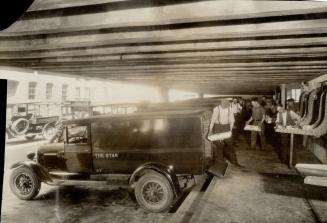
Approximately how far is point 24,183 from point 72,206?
1174 mm

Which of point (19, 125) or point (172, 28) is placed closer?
point (172, 28)

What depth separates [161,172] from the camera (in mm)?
4867

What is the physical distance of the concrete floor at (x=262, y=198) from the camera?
465 centimetres

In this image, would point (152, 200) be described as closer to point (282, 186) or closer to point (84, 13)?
point (282, 186)

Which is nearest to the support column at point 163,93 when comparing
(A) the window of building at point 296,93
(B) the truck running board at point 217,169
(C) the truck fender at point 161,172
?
(A) the window of building at point 296,93

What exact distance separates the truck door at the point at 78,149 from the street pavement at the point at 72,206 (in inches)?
25.1

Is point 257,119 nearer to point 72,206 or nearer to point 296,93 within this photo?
point 296,93

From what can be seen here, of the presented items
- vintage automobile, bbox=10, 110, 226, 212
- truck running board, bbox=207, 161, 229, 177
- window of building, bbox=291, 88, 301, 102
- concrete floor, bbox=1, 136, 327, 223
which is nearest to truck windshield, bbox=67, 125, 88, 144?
vintage automobile, bbox=10, 110, 226, 212

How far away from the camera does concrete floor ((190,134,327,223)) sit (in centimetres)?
465

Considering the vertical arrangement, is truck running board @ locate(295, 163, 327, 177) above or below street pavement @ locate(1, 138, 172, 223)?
above

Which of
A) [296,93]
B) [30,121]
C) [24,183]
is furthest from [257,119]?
[24,183]

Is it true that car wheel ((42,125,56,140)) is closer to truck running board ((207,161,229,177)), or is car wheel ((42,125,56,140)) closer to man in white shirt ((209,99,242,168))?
truck running board ((207,161,229,177))

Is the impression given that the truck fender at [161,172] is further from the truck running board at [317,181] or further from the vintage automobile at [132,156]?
the truck running board at [317,181]

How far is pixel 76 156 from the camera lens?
5.58 metres
